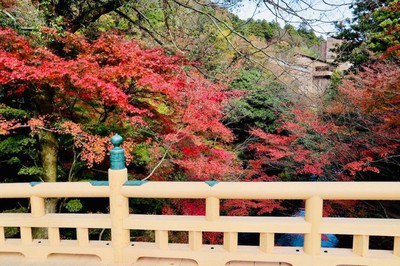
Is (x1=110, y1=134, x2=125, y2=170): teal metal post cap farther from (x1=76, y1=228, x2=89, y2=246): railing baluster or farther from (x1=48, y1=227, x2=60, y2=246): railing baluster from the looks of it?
(x1=48, y1=227, x2=60, y2=246): railing baluster

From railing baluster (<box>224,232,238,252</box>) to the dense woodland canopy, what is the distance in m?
2.47

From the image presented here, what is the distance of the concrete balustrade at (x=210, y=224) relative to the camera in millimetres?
2086

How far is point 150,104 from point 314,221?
13.5 feet

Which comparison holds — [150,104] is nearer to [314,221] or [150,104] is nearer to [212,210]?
[212,210]

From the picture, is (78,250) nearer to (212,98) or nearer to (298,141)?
(212,98)

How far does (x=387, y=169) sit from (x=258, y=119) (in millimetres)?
4508

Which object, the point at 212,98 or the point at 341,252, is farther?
the point at 212,98

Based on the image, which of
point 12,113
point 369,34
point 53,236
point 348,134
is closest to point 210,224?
point 53,236

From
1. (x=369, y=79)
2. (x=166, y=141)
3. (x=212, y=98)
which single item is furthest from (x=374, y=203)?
(x=166, y=141)

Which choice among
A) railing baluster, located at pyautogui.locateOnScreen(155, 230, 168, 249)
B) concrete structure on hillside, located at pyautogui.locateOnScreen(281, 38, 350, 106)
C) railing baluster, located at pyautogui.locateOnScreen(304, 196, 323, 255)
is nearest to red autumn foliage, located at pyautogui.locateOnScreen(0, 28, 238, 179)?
concrete structure on hillside, located at pyautogui.locateOnScreen(281, 38, 350, 106)

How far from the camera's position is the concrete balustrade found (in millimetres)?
2086

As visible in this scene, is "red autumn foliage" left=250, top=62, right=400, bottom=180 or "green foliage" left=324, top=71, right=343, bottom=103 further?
"green foliage" left=324, top=71, right=343, bottom=103

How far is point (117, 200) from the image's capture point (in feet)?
7.48

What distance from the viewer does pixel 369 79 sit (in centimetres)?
834
